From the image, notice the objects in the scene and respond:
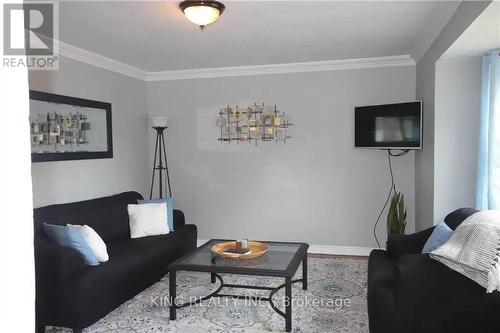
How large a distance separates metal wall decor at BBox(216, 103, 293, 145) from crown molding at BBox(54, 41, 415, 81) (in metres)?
0.48

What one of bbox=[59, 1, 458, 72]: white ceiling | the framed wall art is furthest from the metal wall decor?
the framed wall art

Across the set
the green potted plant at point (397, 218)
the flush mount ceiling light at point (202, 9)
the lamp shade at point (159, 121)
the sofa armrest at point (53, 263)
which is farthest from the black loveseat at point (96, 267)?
the green potted plant at point (397, 218)

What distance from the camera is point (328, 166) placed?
206 inches

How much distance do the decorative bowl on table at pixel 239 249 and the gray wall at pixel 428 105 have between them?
5.66ft

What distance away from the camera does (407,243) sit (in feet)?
10.8

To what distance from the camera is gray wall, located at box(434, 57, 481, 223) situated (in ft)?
12.2

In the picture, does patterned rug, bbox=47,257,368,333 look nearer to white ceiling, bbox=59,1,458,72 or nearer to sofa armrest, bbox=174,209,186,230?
sofa armrest, bbox=174,209,186,230

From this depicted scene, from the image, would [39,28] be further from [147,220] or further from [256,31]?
[147,220]

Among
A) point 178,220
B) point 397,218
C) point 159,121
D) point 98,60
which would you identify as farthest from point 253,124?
point 397,218

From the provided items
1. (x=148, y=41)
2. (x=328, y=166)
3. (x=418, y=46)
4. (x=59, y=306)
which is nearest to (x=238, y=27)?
(x=148, y=41)

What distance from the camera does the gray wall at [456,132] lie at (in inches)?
147

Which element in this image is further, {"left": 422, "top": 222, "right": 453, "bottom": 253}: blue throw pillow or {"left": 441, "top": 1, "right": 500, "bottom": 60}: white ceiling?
{"left": 422, "top": 222, "right": 453, "bottom": 253}: blue throw pillow

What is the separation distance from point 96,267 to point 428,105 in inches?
138

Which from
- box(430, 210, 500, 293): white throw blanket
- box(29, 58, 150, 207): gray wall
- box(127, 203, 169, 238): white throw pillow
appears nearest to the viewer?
box(430, 210, 500, 293): white throw blanket
